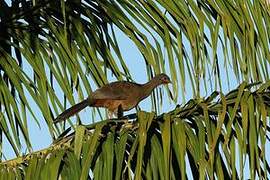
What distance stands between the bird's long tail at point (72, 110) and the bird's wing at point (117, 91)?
0.07 meters

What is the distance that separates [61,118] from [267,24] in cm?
81

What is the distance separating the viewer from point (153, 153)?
254 centimetres

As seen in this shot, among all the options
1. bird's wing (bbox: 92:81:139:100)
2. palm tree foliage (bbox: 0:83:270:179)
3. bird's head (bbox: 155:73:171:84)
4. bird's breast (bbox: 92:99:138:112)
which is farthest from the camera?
bird's breast (bbox: 92:99:138:112)

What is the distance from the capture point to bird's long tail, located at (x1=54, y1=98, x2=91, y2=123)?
130 inches

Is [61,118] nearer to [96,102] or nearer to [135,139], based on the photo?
[96,102]

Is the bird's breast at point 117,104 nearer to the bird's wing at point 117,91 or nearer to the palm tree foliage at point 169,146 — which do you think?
the bird's wing at point 117,91

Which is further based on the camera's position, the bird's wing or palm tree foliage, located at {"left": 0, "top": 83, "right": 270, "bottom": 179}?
the bird's wing

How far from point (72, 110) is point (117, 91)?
961 millimetres

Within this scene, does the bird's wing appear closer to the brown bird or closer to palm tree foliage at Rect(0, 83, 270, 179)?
the brown bird

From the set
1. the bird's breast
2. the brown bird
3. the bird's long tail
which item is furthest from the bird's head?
the bird's breast

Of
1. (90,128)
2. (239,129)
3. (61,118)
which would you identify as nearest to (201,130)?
(239,129)

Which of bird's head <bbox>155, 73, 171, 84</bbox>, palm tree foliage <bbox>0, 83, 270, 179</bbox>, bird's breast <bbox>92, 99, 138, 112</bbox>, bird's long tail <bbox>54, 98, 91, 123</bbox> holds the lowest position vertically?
palm tree foliage <bbox>0, 83, 270, 179</bbox>

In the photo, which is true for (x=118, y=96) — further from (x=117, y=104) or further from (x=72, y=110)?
(x=72, y=110)

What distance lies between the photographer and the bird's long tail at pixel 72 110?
3.30m
